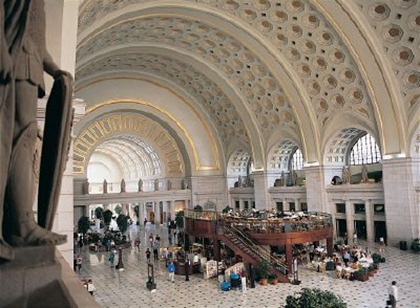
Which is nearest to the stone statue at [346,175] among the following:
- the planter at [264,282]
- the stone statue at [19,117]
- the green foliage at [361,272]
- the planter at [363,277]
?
the green foliage at [361,272]

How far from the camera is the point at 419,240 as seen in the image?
19844 millimetres

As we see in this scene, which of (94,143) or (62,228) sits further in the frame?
(94,143)

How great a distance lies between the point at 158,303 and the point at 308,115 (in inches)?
655

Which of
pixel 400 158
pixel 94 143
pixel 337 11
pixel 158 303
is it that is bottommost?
pixel 158 303

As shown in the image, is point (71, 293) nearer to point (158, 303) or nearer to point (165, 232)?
point (158, 303)

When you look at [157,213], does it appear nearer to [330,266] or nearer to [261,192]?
[261,192]

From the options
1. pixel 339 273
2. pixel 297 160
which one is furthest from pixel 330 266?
pixel 297 160

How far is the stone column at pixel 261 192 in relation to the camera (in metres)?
31.4

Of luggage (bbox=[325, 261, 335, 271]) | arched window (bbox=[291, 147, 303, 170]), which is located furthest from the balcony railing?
arched window (bbox=[291, 147, 303, 170])

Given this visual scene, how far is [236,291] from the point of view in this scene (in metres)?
14.3

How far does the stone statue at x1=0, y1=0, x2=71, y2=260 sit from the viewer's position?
1982 mm

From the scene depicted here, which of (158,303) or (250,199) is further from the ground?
(250,199)

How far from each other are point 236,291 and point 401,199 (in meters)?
11.8

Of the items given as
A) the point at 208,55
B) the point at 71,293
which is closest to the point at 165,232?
the point at 208,55
